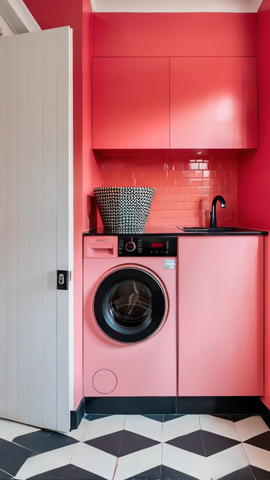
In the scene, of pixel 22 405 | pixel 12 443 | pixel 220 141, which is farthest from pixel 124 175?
pixel 12 443

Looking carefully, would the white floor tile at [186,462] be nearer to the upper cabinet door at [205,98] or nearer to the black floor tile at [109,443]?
the black floor tile at [109,443]

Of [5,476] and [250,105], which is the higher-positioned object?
[250,105]

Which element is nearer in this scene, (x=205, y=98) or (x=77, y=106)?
(x=77, y=106)

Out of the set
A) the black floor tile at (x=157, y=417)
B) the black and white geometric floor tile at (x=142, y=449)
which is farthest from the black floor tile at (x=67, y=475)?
the black floor tile at (x=157, y=417)

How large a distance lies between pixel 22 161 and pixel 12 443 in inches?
58.6

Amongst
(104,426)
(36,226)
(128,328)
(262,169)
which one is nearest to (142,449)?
(104,426)

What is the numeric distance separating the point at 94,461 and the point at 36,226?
1.21 m

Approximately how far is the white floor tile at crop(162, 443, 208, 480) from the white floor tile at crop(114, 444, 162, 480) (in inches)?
1.6

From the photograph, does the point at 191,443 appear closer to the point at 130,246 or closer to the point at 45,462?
the point at 45,462

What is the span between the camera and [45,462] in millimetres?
1593

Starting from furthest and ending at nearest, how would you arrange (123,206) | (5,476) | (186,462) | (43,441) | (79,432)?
(123,206) < (79,432) < (43,441) < (186,462) < (5,476)

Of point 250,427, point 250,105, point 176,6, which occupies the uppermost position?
point 176,6

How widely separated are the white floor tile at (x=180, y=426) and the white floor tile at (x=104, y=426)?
0.85ft

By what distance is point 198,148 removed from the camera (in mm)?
2389
